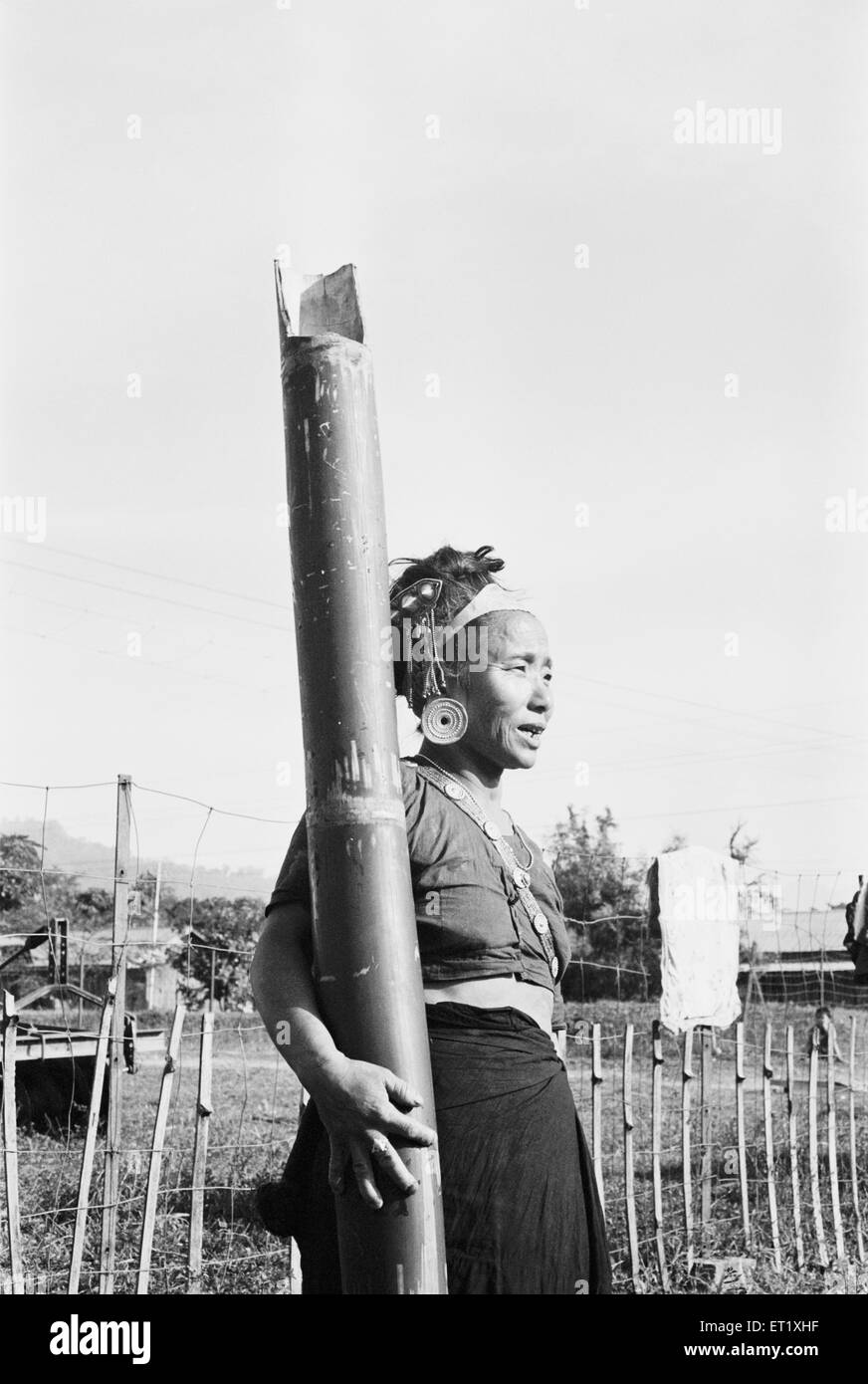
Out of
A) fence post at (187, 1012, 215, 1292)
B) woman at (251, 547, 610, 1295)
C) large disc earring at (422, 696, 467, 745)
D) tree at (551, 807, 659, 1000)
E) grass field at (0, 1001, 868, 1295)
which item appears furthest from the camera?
tree at (551, 807, 659, 1000)

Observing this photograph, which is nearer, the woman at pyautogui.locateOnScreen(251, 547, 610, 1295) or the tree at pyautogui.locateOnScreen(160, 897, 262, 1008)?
the woman at pyautogui.locateOnScreen(251, 547, 610, 1295)

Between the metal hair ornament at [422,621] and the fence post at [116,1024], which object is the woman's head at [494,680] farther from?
the fence post at [116,1024]

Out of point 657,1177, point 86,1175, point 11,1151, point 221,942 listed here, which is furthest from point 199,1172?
point 221,942

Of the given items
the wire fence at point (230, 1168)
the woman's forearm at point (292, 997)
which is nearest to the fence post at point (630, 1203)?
the wire fence at point (230, 1168)

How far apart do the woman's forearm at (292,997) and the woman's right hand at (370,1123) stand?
0.03 metres

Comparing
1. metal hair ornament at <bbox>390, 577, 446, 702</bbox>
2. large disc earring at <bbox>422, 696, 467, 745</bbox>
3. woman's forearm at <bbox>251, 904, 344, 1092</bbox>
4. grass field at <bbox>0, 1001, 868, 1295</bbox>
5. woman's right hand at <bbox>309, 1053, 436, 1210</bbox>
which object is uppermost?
metal hair ornament at <bbox>390, 577, 446, 702</bbox>

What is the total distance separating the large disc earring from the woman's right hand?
0.67 m

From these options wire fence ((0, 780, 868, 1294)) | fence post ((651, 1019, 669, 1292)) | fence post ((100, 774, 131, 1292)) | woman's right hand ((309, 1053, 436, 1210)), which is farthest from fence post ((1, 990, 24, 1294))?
woman's right hand ((309, 1053, 436, 1210))

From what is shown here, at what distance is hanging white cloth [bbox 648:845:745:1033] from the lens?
31.8 ft

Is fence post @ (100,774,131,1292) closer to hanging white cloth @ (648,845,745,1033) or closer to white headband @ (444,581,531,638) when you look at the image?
white headband @ (444,581,531,638)

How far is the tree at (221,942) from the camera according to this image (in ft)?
93.6
